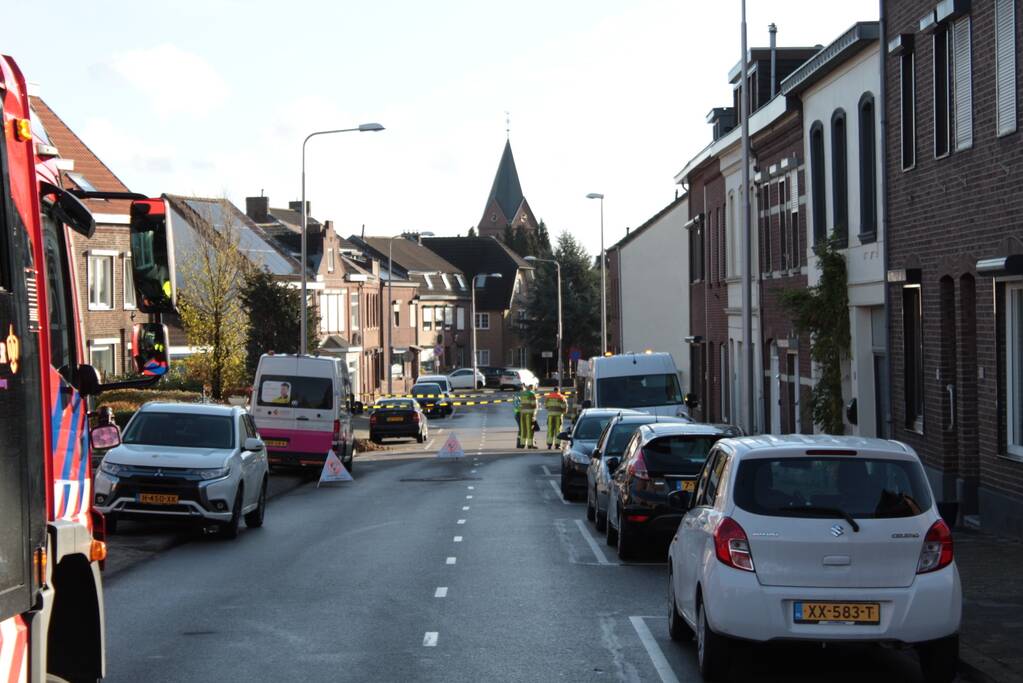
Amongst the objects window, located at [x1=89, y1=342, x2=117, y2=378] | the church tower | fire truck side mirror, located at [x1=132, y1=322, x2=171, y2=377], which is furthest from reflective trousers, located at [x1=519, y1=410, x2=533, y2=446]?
the church tower

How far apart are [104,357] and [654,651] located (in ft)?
125

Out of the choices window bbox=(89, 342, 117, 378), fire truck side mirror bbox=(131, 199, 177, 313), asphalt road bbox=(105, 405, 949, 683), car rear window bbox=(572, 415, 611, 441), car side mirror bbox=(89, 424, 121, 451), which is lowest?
asphalt road bbox=(105, 405, 949, 683)

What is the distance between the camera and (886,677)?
33.2 feet

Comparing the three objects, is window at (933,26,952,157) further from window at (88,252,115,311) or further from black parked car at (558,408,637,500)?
window at (88,252,115,311)

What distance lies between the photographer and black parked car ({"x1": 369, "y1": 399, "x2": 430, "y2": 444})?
167ft

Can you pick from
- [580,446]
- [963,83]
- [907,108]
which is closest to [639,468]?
[963,83]

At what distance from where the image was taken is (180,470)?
1861 cm

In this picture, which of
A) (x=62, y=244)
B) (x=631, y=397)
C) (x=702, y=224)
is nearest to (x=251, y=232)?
(x=702, y=224)

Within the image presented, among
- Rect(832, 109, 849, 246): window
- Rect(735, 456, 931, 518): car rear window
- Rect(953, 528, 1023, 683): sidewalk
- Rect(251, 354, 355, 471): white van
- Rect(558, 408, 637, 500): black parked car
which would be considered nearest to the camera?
Rect(735, 456, 931, 518): car rear window

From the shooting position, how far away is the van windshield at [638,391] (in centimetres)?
3353

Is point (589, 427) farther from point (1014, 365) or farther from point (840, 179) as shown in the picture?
point (1014, 365)

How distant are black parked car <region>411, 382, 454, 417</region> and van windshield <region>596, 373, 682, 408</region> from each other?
34.8m

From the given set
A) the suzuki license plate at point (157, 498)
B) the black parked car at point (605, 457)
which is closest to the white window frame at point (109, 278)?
the black parked car at point (605, 457)

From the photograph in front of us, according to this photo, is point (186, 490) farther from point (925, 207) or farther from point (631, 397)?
point (631, 397)
